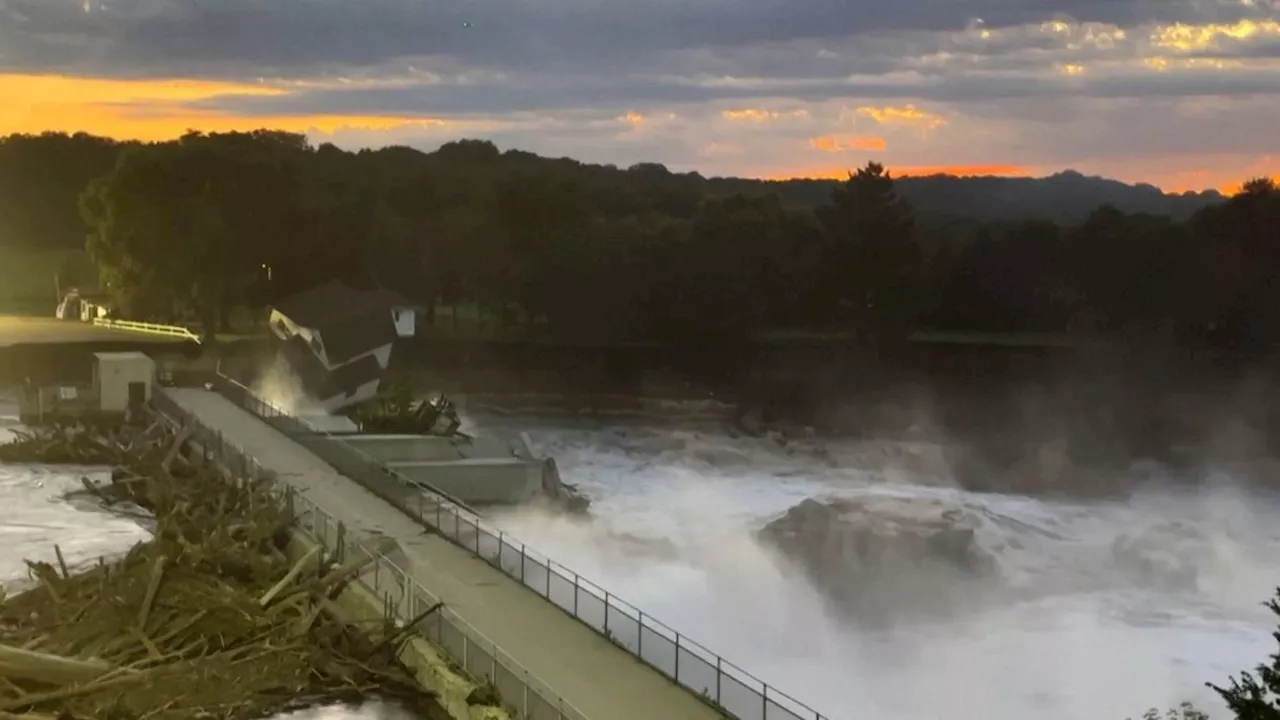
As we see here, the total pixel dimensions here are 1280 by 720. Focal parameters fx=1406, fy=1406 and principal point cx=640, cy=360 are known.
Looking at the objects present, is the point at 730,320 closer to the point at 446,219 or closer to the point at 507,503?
the point at 446,219

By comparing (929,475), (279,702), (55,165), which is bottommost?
(929,475)

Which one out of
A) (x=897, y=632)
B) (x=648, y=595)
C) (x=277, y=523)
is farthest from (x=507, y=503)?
(x=277, y=523)

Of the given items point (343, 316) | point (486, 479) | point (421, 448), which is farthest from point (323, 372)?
point (486, 479)

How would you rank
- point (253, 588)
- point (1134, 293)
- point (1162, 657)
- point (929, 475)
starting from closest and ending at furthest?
point (253, 588) < point (1162, 657) < point (929, 475) < point (1134, 293)

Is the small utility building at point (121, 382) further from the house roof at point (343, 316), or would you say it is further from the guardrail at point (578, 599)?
the house roof at point (343, 316)

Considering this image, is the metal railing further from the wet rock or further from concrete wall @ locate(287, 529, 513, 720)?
the wet rock

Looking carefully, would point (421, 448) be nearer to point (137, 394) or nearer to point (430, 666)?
point (137, 394)

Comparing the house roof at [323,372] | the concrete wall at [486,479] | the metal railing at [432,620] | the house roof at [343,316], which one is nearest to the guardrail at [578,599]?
the metal railing at [432,620]
